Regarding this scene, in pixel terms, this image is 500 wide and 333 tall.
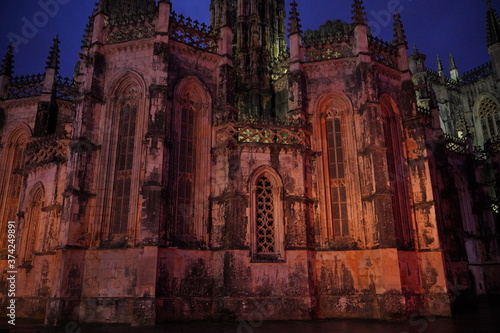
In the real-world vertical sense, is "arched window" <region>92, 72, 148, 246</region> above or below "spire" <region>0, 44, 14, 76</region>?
below

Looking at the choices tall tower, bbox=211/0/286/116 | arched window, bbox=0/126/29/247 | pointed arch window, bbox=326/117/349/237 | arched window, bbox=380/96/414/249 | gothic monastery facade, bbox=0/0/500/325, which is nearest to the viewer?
gothic monastery facade, bbox=0/0/500/325

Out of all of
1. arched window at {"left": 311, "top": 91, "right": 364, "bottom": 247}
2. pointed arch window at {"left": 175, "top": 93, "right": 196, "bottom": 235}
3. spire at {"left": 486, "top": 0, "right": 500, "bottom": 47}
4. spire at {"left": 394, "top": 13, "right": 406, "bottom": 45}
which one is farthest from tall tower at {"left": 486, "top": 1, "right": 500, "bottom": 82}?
pointed arch window at {"left": 175, "top": 93, "right": 196, "bottom": 235}

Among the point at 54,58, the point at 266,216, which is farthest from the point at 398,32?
the point at 54,58

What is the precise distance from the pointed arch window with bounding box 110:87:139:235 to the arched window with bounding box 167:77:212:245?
6.65 ft

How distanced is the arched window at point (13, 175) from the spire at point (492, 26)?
144ft

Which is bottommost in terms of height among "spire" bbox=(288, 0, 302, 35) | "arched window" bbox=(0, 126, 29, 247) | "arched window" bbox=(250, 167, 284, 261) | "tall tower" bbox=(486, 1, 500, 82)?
"arched window" bbox=(250, 167, 284, 261)

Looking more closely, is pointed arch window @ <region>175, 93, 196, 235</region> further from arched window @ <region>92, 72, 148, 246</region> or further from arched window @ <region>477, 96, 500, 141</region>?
arched window @ <region>477, 96, 500, 141</region>

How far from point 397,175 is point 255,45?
12.4m

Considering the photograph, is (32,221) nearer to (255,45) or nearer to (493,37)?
(255,45)

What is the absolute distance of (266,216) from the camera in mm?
17781

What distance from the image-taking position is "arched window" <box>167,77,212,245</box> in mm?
17484

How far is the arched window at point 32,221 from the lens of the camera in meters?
20.8

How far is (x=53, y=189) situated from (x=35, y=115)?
7213 mm

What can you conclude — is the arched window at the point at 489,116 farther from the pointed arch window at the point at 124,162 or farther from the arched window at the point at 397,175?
the pointed arch window at the point at 124,162
